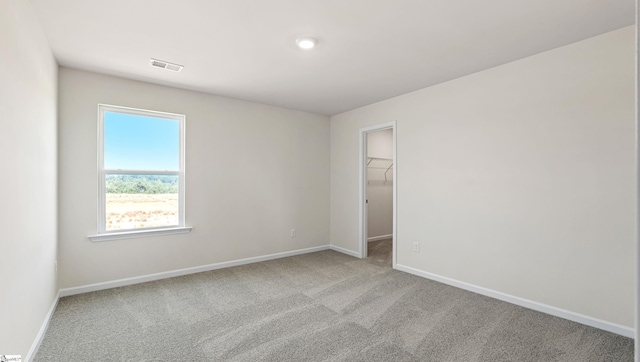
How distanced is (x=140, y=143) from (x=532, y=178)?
4380 mm

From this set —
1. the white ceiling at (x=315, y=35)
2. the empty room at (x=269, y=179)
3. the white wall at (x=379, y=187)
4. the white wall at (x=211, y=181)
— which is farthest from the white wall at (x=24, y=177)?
the white wall at (x=379, y=187)

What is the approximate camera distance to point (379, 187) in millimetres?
6383

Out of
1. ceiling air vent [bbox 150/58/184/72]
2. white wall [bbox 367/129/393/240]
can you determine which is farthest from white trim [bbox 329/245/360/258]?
ceiling air vent [bbox 150/58/184/72]

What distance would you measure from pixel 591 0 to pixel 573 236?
1873 millimetres

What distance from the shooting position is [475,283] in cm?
337

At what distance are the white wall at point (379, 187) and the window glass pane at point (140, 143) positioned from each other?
366 cm

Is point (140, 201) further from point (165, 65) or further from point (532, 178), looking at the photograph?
point (532, 178)

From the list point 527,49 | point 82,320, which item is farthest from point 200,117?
point 527,49

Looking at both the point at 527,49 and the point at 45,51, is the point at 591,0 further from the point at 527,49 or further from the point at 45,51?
the point at 45,51

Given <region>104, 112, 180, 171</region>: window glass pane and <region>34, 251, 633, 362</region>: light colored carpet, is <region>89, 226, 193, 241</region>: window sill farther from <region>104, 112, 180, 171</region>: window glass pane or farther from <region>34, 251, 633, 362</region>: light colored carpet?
<region>104, 112, 180, 171</region>: window glass pane

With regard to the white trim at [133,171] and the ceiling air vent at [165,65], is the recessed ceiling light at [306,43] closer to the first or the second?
the ceiling air vent at [165,65]

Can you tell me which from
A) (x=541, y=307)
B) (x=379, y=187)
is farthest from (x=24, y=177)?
(x=379, y=187)

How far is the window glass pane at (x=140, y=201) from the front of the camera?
11.6 ft

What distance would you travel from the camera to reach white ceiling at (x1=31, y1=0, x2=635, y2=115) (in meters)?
2.13
